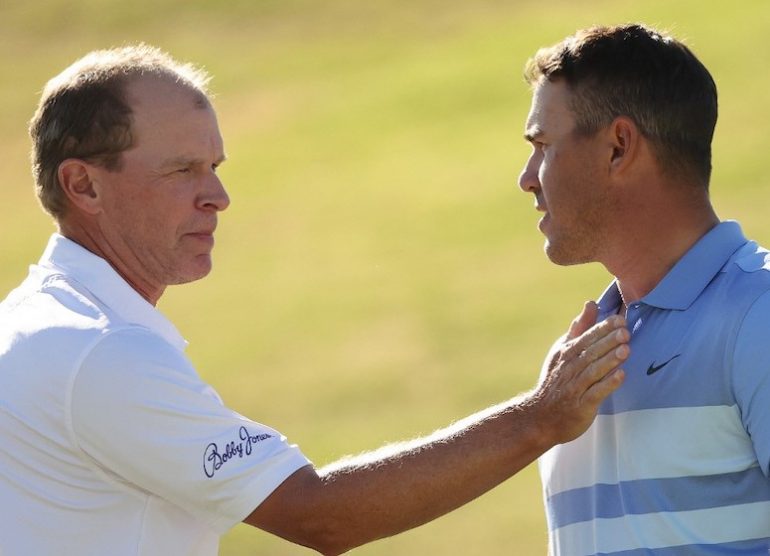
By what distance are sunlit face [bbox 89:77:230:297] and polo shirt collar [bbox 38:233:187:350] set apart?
0.12m

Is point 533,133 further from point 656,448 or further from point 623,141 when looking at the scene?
point 656,448

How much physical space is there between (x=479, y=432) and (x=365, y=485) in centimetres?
35

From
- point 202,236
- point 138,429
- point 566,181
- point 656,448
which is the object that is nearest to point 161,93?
point 202,236

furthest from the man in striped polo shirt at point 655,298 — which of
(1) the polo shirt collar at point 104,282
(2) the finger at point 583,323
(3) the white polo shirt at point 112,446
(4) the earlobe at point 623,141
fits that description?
(1) the polo shirt collar at point 104,282

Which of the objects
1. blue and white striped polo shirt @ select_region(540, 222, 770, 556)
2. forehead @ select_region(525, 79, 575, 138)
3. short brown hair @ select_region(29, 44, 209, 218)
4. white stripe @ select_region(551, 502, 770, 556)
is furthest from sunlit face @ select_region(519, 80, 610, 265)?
short brown hair @ select_region(29, 44, 209, 218)

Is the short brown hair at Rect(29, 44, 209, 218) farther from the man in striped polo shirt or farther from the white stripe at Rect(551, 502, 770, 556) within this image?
the white stripe at Rect(551, 502, 770, 556)

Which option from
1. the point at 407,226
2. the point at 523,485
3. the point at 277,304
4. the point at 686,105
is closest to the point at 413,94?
the point at 407,226

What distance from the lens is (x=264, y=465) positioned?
4.34m

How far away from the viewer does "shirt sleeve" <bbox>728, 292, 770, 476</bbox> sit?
157 inches

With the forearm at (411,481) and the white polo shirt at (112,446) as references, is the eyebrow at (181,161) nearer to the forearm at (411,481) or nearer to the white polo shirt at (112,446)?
the white polo shirt at (112,446)

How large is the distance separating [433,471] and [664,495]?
0.63 m

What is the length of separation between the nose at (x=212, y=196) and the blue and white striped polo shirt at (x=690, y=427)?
49.9 inches

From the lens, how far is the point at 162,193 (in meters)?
4.73

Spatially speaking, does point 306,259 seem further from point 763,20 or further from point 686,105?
point 686,105
